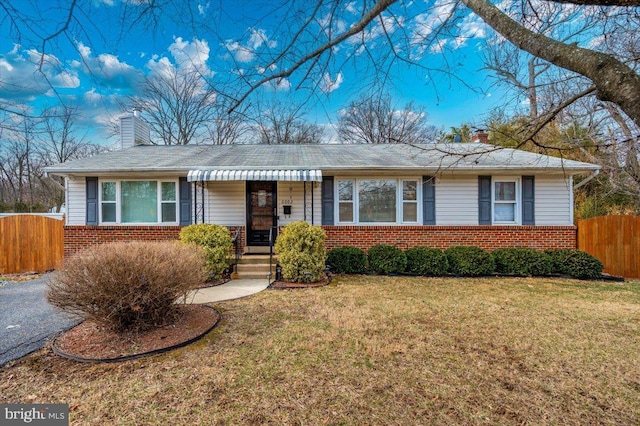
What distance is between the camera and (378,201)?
1022 cm

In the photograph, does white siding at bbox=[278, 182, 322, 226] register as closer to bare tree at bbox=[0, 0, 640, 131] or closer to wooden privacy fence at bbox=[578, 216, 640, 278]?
bare tree at bbox=[0, 0, 640, 131]

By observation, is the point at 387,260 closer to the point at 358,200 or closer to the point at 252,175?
the point at 358,200

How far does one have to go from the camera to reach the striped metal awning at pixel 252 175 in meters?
8.59

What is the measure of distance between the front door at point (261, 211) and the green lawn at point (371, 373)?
185 inches

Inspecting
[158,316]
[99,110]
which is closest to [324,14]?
[99,110]

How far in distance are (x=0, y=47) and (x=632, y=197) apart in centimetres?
2085

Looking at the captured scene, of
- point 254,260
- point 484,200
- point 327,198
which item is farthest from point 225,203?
point 484,200

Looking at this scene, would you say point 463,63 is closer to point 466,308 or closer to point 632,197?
point 466,308

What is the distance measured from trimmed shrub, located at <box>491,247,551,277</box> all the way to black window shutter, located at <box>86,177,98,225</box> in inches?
501

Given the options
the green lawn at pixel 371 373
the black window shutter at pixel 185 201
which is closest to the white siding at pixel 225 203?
the black window shutter at pixel 185 201

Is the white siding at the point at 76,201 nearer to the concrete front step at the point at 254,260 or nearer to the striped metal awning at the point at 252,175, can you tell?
the striped metal awning at the point at 252,175

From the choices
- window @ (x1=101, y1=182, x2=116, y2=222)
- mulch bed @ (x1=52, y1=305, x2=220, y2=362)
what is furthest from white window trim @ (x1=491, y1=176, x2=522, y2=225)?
window @ (x1=101, y1=182, x2=116, y2=222)

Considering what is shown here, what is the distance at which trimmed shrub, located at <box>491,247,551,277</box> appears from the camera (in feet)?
28.5

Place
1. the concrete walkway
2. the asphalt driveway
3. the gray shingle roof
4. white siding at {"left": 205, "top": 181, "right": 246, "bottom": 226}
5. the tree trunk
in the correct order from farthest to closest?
white siding at {"left": 205, "top": 181, "right": 246, "bottom": 226}, the gray shingle roof, the concrete walkway, the asphalt driveway, the tree trunk
